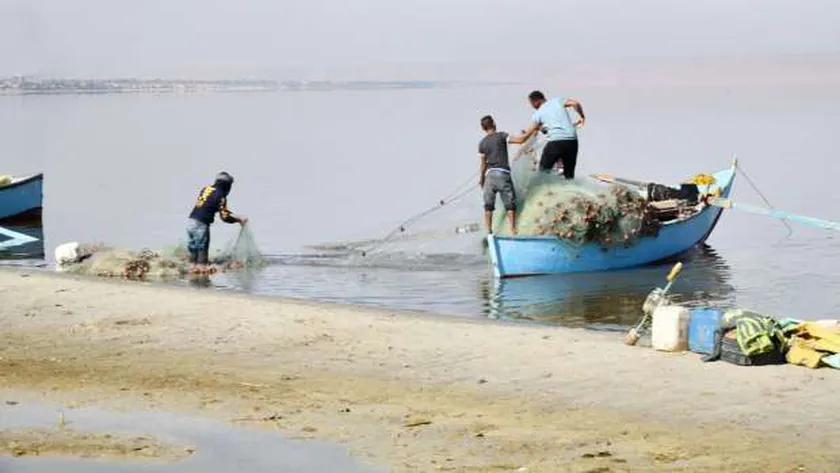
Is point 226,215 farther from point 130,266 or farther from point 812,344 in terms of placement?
point 812,344

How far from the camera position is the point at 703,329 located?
10.2 meters

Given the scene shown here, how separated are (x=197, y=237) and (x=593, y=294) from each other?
17.2 feet

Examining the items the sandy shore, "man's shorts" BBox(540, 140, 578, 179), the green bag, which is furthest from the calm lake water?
the green bag

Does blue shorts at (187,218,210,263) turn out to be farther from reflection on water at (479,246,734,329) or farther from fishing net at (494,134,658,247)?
fishing net at (494,134,658,247)

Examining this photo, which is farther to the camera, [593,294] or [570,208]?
[570,208]

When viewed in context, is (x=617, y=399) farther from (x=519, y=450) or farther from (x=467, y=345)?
(x=467, y=345)

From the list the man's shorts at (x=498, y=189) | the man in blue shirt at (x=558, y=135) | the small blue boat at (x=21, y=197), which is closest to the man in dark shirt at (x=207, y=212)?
the man's shorts at (x=498, y=189)

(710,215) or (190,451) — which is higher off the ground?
(710,215)

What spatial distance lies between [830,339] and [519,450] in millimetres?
3094

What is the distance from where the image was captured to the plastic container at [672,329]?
10422mm

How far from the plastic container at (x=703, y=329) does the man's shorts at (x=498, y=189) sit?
707 cm

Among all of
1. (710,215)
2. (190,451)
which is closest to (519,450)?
(190,451)

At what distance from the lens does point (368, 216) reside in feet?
99.1

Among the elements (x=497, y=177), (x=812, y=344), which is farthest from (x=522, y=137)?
(x=812, y=344)
